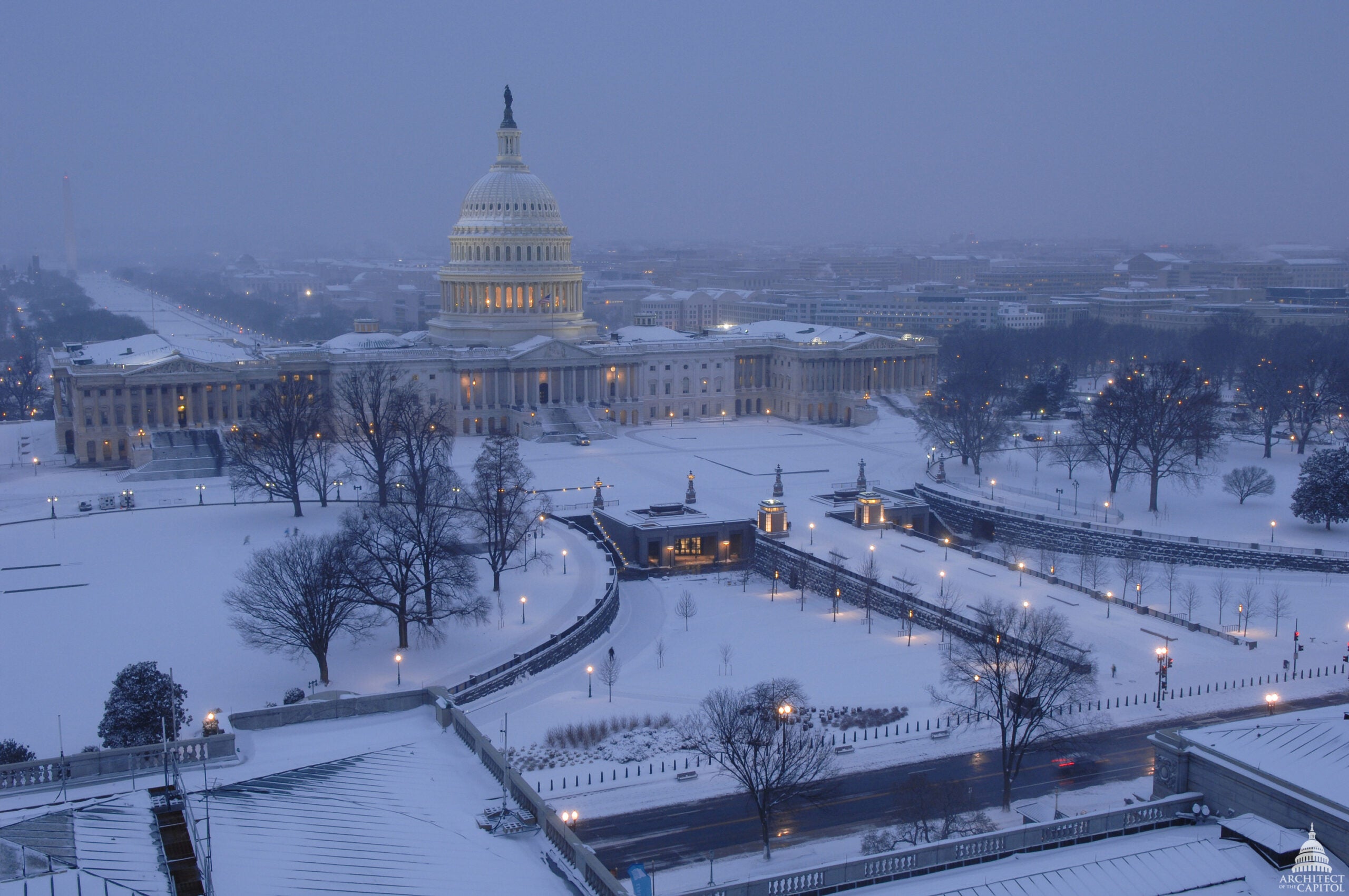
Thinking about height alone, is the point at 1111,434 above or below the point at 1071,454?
above

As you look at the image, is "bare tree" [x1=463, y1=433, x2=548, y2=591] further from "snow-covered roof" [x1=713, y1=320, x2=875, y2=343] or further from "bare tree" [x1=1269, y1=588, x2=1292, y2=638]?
"snow-covered roof" [x1=713, y1=320, x2=875, y2=343]

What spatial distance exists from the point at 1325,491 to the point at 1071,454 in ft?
55.2

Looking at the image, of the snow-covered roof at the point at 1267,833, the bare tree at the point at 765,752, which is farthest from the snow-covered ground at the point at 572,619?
the snow-covered roof at the point at 1267,833

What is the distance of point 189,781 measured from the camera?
23.6 metres

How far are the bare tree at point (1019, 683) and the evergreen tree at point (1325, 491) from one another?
25419 millimetres

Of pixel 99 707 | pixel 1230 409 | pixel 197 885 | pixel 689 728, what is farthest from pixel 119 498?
pixel 1230 409

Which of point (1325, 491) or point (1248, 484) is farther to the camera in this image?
point (1248, 484)

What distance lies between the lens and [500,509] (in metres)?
55.6

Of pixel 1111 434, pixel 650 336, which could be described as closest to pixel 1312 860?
pixel 1111 434

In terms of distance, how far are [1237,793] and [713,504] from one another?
4776cm

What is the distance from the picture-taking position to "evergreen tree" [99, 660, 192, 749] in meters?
34.7

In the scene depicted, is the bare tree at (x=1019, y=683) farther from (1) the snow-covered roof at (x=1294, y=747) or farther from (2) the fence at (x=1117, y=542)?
(2) the fence at (x=1117, y=542)

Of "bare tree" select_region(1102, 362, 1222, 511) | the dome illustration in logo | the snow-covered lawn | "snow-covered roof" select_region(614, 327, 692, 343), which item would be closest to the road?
the snow-covered lawn

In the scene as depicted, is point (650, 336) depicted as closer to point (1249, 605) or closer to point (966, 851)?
point (1249, 605)
